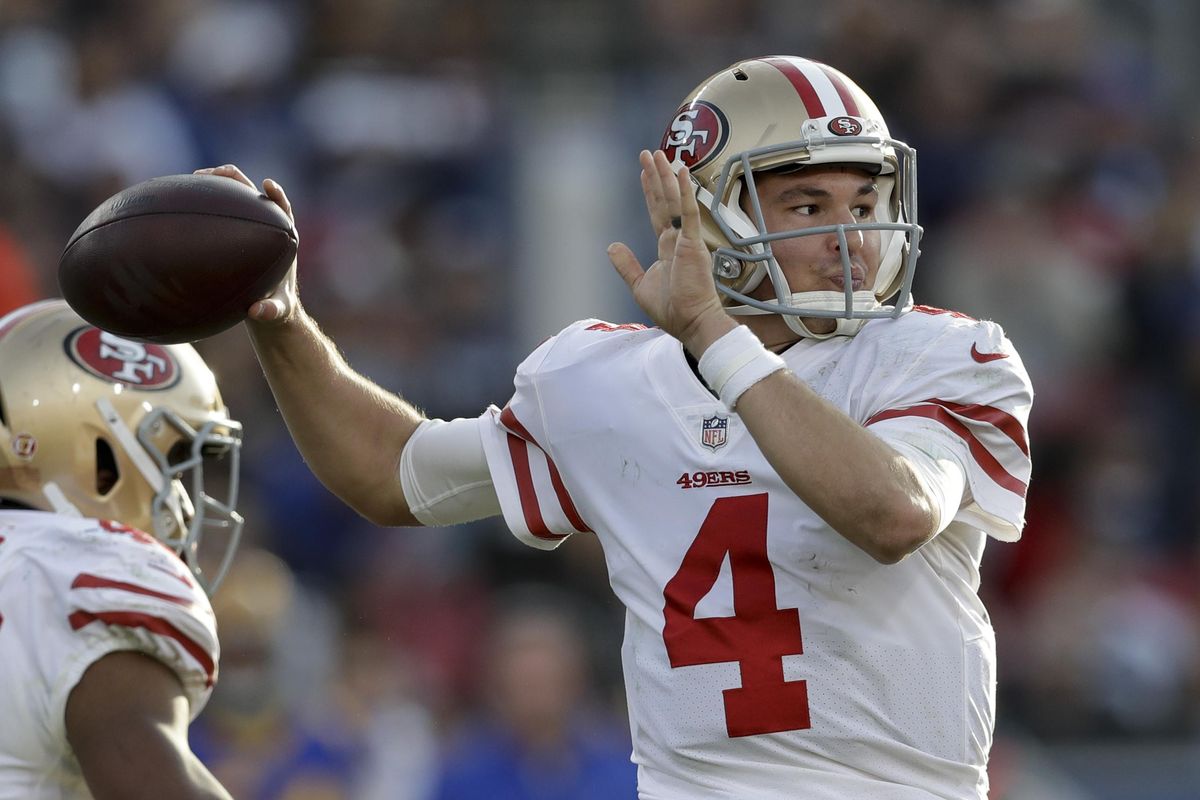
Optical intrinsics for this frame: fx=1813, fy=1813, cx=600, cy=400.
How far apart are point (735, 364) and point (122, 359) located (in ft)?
4.03

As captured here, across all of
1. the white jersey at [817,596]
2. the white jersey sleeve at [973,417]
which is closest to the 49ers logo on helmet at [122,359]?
the white jersey at [817,596]

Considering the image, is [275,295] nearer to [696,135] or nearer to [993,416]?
[696,135]

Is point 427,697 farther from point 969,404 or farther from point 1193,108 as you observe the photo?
point 1193,108

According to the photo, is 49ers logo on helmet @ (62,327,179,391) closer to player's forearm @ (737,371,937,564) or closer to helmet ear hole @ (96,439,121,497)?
helmet ear hole @ (96,439,121,497)

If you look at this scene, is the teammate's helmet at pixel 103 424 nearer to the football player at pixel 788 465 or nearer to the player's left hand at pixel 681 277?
the football player at pixel 788 465

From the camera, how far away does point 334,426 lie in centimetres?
319

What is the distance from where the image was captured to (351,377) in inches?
128

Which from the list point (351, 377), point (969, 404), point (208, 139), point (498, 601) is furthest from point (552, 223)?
point (969, 404)

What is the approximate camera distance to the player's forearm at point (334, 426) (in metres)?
3.16

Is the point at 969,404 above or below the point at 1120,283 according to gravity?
above

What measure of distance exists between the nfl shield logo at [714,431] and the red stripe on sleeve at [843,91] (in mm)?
551

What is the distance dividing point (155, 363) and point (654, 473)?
1.00 meters

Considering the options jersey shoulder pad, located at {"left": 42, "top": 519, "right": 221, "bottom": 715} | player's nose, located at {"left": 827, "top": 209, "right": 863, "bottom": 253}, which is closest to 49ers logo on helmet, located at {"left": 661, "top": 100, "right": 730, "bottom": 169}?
player's nose, located at {"left": 827, "top": 209, "right": 863, "bottom": 253}

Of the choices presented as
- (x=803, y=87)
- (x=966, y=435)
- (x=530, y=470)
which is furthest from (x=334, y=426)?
(x=966, y=435)
